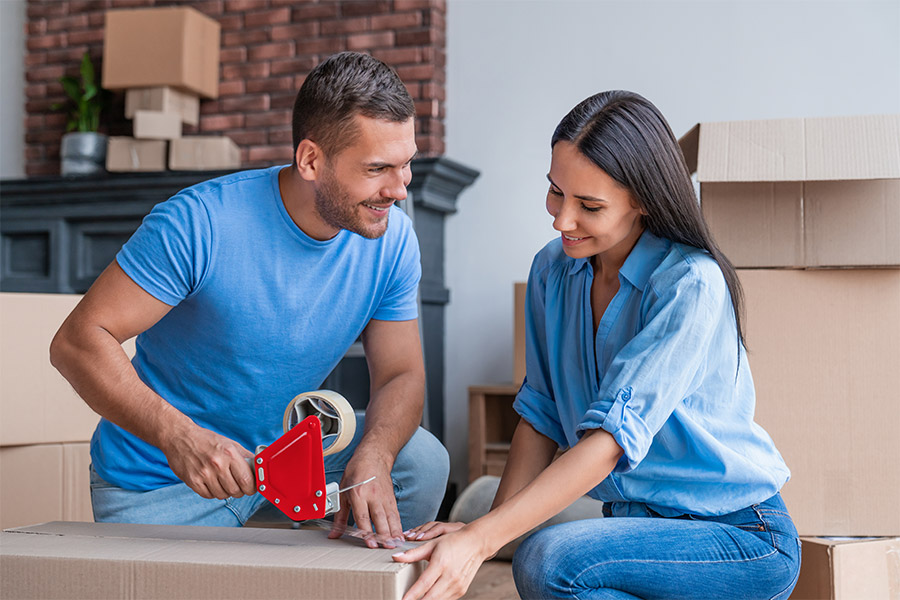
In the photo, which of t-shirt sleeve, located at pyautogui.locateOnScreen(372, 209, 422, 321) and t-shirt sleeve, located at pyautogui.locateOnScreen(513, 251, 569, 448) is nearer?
t-shirt sleeve, located at pyautogui.locateOnScreen(513, 251, 569, 448)

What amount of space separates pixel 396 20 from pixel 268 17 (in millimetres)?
565

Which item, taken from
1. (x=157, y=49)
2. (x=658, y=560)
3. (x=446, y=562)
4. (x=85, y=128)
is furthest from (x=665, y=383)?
(x=85, y=128)

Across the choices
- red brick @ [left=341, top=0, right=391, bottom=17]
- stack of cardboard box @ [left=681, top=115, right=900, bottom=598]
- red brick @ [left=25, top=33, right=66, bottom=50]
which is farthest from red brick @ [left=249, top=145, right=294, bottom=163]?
stack of cardboard box @ [left=681, top=115, right=900, bottom=598]

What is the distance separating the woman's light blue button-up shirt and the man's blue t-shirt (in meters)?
0.39

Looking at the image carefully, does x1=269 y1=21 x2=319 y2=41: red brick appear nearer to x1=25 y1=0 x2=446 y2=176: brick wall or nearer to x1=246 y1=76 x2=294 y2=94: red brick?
x1=25 y1=0 x2=446 y2=176: brick wall

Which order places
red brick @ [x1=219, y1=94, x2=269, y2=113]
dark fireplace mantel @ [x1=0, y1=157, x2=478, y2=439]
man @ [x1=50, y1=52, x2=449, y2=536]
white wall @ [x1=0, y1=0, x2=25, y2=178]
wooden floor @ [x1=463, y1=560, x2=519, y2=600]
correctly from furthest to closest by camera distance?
white wall @ [x1=0, y1=0, x2=25, y2=178]
red brick @ [x1=219, y1=94, x2=269, y2=113]
dark fireplace mantel @ [x1=0, y1=157, x2=478, y2=439]
wooden floor @ [x1=463, y1=560, x2=519, y2=600]
man @ [x1=50, y1=52, x2=449, y2=536]

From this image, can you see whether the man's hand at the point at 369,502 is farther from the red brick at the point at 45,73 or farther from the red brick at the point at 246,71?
the red brick at the point at 45,73

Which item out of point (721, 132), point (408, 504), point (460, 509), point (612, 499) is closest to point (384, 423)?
point (408, 504)

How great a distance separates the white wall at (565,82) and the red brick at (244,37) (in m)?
0.78

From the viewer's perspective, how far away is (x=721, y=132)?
1485 millimetres

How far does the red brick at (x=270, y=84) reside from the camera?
351 centimetres

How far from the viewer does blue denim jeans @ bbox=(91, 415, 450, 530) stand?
4.81ft

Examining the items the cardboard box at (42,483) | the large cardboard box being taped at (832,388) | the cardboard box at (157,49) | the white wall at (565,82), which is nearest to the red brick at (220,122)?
the cardboard box at (157,49)

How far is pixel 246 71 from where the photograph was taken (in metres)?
3.56
